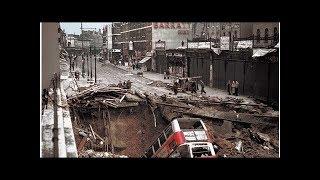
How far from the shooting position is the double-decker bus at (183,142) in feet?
26.5

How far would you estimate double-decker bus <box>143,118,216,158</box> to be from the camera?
8.07 m

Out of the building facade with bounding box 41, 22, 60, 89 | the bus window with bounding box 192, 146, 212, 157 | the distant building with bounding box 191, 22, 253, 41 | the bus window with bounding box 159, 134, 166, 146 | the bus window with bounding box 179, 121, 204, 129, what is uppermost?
the distant building with bounding box 191, 22, 253, 41

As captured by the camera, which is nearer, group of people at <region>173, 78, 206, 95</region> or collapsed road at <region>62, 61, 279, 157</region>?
collapsed road at <region>62, 61, 279, 157</region>

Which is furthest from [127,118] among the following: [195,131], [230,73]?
[230,73]

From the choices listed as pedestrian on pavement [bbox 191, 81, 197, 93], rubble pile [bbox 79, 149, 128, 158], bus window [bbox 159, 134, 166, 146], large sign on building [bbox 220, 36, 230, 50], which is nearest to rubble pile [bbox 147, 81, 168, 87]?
pedestrian on pavement [bbox 191, 81, 197, 93]

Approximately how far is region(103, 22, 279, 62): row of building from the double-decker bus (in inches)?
73.6

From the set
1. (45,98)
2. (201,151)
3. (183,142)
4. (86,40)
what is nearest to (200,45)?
(183,142)

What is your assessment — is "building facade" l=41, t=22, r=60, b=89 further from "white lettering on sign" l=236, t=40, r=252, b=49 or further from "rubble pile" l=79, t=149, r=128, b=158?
"white lettering on sign" l=236, t=40, r=252, b=49

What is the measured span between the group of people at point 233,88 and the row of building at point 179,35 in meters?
0.86
